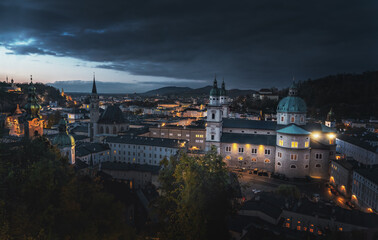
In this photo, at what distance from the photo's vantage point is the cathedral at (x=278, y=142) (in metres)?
46.6

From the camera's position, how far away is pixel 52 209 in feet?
48.3

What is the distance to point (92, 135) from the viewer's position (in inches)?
2623

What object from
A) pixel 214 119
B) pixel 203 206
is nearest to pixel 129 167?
pixel 214 119

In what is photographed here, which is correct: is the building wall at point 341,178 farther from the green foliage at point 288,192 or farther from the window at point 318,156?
the green foliage at point 288,192

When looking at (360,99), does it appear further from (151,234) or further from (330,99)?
(151,234)

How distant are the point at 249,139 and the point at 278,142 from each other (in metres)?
5.54

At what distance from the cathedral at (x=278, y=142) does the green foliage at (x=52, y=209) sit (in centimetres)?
3590

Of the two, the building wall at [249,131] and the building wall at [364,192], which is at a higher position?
the building wall at [249,131]

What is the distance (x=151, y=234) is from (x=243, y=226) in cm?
839

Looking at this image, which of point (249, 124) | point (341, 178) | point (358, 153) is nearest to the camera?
point (341, 178)

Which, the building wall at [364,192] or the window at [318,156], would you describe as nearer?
the building wall at [364,192]

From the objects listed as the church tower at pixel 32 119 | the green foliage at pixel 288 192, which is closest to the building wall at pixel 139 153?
the church tower at pixel 32 119

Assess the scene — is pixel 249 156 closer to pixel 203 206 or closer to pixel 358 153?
pixel 358 153

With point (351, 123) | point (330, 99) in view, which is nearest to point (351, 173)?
point (351, 123)
